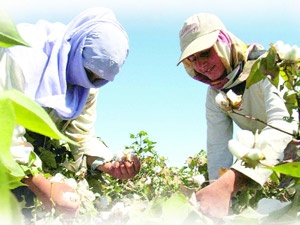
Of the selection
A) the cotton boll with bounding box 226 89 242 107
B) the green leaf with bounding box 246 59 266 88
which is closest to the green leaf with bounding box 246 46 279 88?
the green leaf with bounding box 246 59 266 88

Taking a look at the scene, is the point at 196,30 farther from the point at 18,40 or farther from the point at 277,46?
the point at 18,40

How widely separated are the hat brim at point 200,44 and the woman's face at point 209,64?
0.03 metres

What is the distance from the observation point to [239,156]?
0.53 meters

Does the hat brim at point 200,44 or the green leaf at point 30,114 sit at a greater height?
the green leaf at point 30,114

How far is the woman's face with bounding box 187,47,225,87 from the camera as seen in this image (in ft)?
6.16

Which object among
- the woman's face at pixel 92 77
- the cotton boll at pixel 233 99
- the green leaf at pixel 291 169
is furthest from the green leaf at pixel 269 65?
the woman's face at pixel 92 77

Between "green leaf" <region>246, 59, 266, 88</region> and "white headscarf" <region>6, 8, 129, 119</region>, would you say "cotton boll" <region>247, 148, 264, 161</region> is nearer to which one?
"green leaf" <region>246, 59, 266, 88</region>

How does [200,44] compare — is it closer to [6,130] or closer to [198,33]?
[198,33]

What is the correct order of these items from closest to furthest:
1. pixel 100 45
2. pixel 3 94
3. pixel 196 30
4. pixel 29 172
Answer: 1. pixel 3 94
2. pixel 29 172
3. pixel 196 30
4. pixel 100 45

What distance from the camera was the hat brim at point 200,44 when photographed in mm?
1848

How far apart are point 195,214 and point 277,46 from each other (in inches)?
13.4

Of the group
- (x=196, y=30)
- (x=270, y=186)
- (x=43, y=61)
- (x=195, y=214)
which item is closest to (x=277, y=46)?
(x=195, y=214)

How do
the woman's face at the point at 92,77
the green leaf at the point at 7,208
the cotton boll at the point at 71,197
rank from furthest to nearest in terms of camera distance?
1. the woman's face at the point at 92,77
2. the cotton boll at the point at 71,197
3. the green leaf at the point at 7,208

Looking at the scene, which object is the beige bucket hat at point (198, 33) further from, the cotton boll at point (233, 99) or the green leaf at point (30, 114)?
the green leaf at point (30, 114)
